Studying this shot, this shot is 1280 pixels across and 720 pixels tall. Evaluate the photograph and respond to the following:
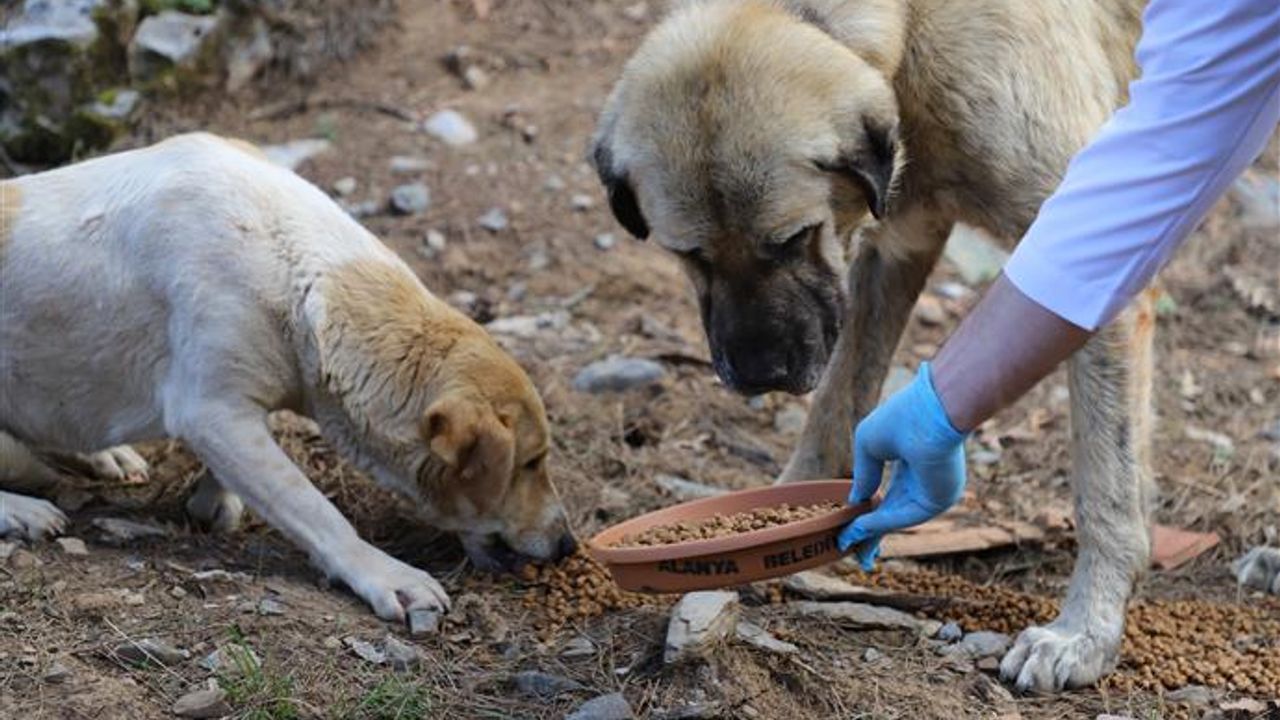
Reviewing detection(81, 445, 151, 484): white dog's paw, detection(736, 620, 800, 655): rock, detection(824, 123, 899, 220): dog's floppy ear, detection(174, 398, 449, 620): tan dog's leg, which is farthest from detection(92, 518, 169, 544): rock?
detection(824, 123, 899, 220): dog's floppy ear

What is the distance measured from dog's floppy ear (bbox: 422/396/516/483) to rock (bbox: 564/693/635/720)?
89 centimetres

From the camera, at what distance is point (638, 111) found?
4367mm

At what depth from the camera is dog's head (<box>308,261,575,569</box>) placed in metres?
4.65

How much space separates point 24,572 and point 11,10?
150 inches

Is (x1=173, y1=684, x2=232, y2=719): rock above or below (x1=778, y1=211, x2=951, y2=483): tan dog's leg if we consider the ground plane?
above

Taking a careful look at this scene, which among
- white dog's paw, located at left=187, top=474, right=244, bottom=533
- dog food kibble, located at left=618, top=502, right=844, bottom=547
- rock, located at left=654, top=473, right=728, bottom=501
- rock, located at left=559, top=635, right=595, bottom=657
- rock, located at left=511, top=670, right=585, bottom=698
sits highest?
dog food kibble, located at left=618, top=502, right=844, bottom=547

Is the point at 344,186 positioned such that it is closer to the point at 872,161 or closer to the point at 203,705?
the point at 872,161

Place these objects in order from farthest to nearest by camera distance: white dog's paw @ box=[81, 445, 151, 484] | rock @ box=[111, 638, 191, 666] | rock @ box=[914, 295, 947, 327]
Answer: rock @ box=[914, 295, 947, 327], white dog's paw @ box=[81, 445, 151, 484], rock @ box=[111, 638, 191, 666]

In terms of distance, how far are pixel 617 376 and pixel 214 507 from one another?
172cm

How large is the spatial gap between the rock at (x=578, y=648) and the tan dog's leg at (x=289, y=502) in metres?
0.38

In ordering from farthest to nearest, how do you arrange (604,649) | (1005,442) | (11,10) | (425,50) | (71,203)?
(425,50) < (11,10) < (1005,442) < (71,203) < (604,649)

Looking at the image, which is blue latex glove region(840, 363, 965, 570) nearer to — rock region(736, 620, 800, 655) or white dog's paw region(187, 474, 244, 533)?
rock region(736, 620, 800, 655)

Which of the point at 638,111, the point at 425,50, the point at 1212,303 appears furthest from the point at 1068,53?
the point at 425,50

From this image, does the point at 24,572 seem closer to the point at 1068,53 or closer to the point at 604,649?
the point at 604,649
